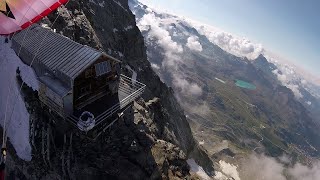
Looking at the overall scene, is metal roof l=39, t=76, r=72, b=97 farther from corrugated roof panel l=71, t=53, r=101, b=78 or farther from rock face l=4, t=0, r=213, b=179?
rock face l=4, t=0, r=213, b=179

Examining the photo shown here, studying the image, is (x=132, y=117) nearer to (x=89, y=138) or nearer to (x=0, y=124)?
(x=89, y=138)

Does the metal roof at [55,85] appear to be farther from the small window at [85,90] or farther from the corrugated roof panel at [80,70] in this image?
the small window at [85,90]

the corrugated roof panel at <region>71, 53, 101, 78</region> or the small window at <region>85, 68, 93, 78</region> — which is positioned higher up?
the corrugated roof panel at <region>71, 53, 101, 78</region>

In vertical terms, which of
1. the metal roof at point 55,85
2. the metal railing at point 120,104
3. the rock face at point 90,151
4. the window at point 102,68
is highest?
the window at point 102,68

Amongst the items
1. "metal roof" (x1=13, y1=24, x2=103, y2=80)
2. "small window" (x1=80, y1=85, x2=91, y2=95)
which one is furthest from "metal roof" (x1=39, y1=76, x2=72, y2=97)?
"small window" (x1=80, y1=85, x2=91, y2=95)

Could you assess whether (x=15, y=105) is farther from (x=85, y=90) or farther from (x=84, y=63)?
(x=84, y=63)

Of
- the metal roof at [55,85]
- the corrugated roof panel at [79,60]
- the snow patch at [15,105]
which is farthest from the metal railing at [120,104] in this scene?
the snow patch at [15,105]

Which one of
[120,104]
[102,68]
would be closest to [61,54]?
[102,68]
